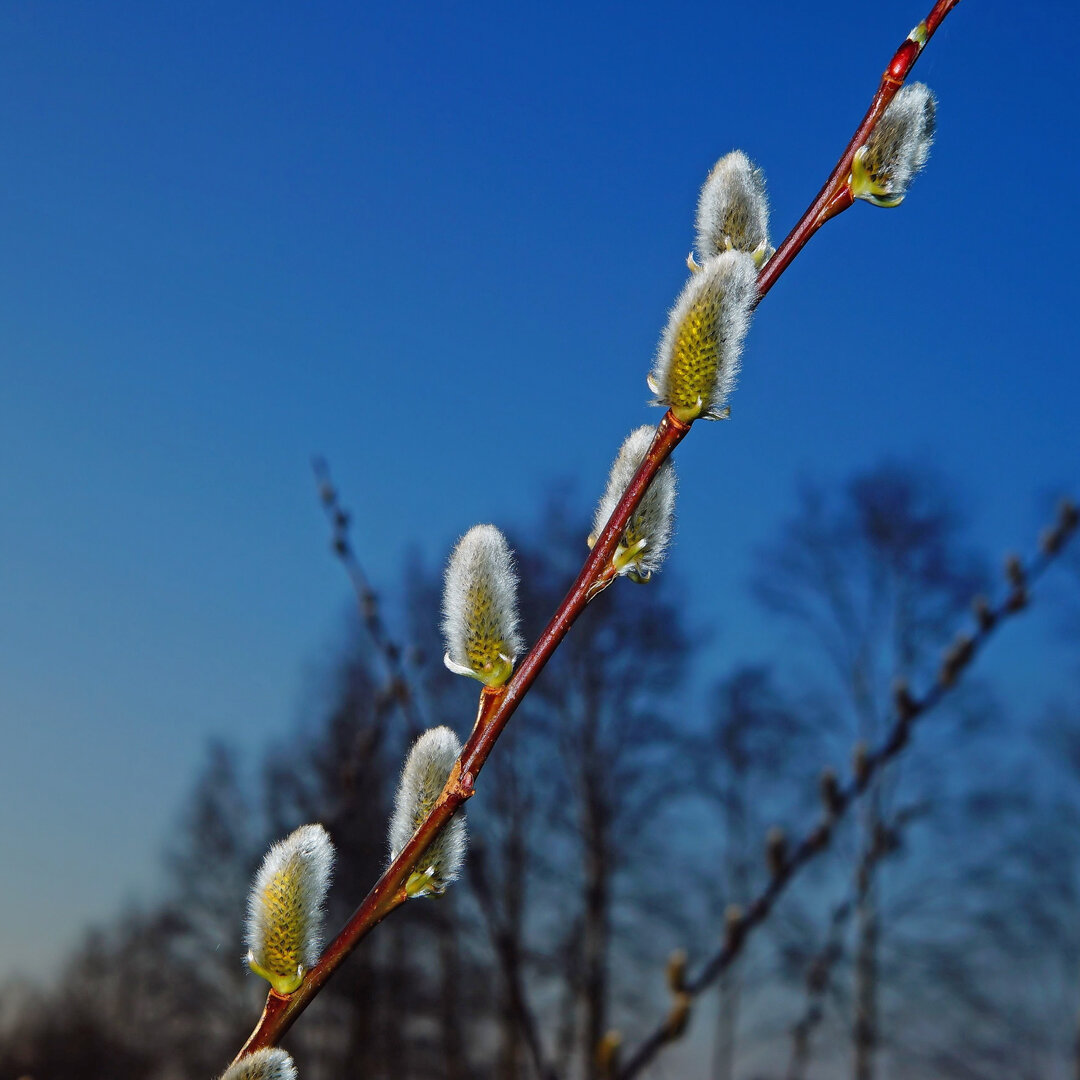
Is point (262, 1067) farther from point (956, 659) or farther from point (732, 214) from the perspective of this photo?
point (956, 659)

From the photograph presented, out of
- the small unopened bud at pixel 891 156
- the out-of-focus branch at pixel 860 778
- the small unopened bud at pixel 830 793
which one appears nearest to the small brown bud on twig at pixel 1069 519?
the out-of-focus branch at pixel 860 778

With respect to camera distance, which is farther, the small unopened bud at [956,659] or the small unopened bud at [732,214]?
the small unopened bud at [956,659]

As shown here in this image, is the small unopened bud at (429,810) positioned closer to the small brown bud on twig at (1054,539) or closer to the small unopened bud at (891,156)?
the small unopened bud at (891,156)

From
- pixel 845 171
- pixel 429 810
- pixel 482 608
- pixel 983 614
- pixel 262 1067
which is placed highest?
pixel 983 614

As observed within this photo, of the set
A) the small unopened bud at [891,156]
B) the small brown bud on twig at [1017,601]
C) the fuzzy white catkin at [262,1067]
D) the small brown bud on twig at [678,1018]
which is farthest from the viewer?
the small brown bud on twig at [1017,601]

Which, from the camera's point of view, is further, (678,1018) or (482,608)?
(678,1018)

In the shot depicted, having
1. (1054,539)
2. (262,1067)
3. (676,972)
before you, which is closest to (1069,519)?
(1054,539)

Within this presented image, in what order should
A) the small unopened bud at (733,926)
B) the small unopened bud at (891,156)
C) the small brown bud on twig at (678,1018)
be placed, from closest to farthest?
1. the small unopened bud at (891,156)
2. the small brown bud on twig at (678,1018)
3. the small unopened bud at (733,926)

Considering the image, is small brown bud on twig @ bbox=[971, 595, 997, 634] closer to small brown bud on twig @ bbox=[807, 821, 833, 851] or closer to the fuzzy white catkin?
small brown bud on twig @ bbox=[807, 821, 833, 851]
